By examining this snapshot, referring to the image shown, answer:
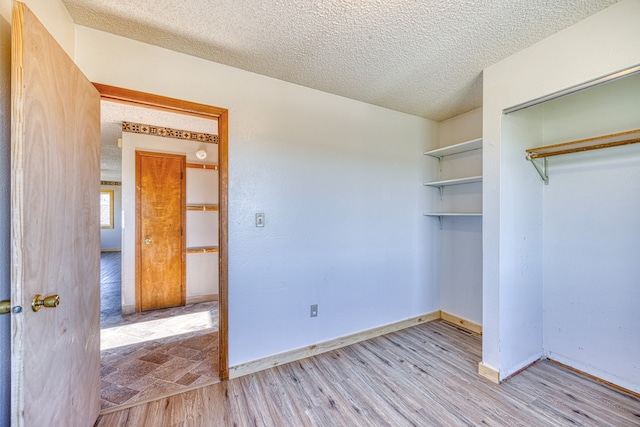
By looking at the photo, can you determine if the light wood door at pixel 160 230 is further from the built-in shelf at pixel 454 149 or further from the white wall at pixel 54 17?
the built-in shelf at pixel 454 149

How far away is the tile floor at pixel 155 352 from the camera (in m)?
1.95

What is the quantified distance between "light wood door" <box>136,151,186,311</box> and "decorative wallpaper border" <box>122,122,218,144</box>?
0.89 ft

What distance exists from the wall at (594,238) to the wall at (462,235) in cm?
61

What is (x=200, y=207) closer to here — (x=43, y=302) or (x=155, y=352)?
(x=155, y=352)

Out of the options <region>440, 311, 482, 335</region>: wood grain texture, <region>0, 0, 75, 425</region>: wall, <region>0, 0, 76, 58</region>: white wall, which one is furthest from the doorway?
<region>440, 311, 482, 335</region>: wood grain texture

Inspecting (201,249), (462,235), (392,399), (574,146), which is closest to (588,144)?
(574,146)

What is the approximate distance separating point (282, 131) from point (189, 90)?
2.42 feet

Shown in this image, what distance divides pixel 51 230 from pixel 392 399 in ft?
7.09

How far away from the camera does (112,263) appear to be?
699 centimetres

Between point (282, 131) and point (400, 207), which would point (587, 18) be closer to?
point (400, 207)

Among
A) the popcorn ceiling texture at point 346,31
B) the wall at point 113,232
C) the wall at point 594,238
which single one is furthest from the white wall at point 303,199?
the wall at point 113,232

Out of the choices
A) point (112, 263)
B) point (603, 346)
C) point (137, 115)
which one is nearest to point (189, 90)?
point (137, 115)

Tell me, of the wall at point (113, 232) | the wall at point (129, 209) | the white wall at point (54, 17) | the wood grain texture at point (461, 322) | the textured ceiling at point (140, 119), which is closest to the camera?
the white wall at point (54, 17)

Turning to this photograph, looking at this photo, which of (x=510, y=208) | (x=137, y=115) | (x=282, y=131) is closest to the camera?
(x=510, y=208)
